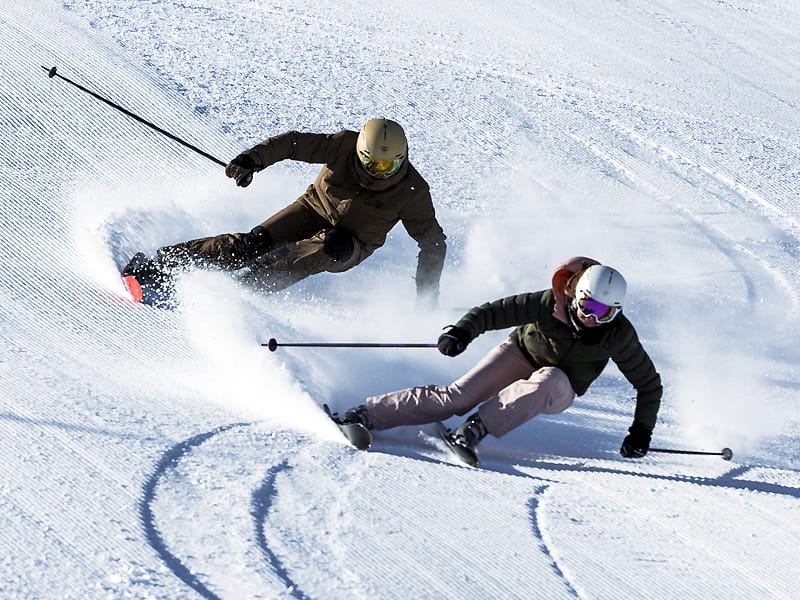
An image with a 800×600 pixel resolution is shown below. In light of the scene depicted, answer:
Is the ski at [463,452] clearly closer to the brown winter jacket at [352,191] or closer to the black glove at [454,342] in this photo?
the black glove at [454,342]

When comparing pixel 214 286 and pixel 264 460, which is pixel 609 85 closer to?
pixel 214 286

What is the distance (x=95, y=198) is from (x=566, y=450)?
386cm

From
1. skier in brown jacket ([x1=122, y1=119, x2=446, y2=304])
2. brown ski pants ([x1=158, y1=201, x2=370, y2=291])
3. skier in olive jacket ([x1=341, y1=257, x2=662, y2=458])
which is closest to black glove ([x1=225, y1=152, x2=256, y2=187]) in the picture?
skier in brown jacket ([x1=122, y1=119, x2=446, y2=304])

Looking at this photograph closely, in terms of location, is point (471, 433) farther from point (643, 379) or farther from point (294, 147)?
point (294, 147)

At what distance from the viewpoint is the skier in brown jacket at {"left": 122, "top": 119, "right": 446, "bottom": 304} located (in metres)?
5.70

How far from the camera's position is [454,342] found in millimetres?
4391

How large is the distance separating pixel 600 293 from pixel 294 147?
236cm

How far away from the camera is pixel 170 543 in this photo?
2.97 metres

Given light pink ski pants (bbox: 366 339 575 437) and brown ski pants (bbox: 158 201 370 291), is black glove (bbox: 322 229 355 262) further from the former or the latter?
light pink ski pants (bbox: 366 339 575 437)

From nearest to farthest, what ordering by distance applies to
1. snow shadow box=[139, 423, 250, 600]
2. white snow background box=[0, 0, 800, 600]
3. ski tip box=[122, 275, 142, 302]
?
snow shadow box=[139, 423, 250, 600], white snow background box=[0, 0, 800, 600], ski tip box=[122, 275, 142, 302]

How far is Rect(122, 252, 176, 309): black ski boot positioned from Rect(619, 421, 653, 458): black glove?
8.57 ft

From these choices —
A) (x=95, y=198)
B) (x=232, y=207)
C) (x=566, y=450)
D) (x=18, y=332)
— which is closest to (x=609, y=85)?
(x=232, y=207)

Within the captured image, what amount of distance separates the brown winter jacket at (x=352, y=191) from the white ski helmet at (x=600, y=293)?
1.88 metres

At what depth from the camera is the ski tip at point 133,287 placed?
218 inches
